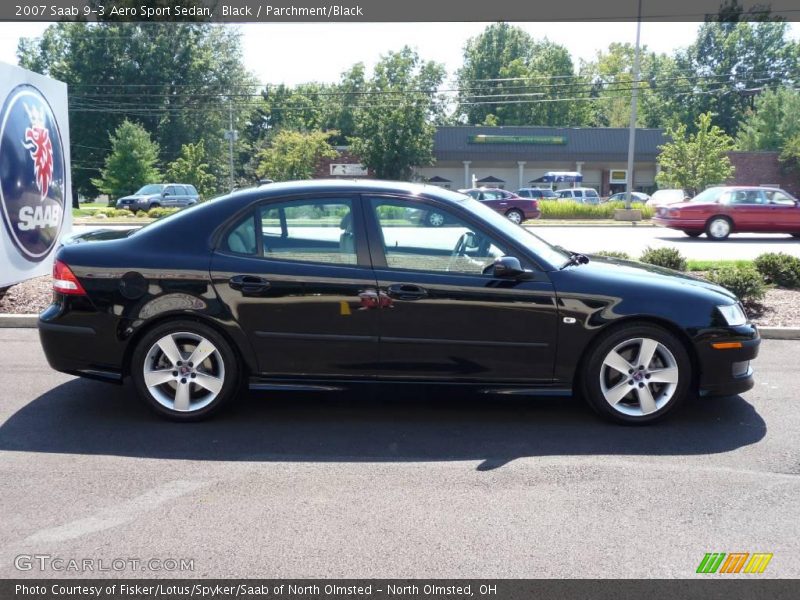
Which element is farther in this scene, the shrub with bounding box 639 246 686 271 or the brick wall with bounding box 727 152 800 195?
the brick wall with bounding box 727 152 800 195

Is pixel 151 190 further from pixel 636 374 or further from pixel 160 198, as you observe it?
pixel 636 374

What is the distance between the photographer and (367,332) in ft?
17.8

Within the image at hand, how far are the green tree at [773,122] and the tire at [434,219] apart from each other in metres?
61.8

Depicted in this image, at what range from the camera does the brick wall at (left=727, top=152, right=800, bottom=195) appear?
52.9 metres

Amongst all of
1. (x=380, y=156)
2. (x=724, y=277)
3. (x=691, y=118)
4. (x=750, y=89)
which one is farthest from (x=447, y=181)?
(x=724, y=277)

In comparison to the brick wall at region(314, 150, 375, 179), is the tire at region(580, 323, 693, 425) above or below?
below

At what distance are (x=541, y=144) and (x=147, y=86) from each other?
31673 millimetres

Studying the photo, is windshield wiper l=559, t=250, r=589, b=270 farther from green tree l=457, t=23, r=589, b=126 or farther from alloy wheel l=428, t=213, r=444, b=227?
green tree l=457, t=23, r=589, b=126

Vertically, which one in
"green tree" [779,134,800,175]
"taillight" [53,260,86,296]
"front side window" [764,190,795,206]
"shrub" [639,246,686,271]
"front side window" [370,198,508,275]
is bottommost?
"shrub" [639,246,686,271]

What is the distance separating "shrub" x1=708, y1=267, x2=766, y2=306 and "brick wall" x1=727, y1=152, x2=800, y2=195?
47.2 meters

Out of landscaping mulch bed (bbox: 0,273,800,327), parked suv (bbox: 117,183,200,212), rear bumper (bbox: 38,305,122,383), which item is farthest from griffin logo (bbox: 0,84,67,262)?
parked suv (bbox: 117,183,200,212)

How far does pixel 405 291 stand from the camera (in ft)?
17.7
